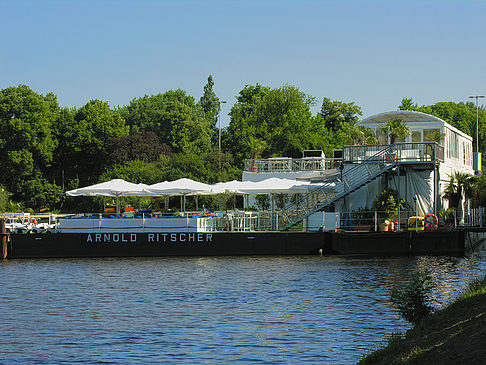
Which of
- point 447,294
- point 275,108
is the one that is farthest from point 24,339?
point 275,108

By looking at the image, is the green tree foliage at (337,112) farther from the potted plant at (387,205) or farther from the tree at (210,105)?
the potted plant at (387,205)

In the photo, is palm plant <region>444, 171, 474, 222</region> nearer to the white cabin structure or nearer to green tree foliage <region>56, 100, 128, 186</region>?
the white cabin structure

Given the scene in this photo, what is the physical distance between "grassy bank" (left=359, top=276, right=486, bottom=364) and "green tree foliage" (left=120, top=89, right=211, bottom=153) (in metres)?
78.7

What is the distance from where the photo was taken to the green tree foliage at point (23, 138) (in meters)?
91.2

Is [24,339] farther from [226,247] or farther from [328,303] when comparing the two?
[226,247]

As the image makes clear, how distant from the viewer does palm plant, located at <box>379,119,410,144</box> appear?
46344 mm

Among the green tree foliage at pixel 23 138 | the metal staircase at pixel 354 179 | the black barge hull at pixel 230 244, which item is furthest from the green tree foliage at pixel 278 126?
the black barge hull at pixel 230 244

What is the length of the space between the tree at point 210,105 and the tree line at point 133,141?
18768 millimetres

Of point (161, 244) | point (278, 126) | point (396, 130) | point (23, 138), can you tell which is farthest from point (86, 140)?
point (161, 244)

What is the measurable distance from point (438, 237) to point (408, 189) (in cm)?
441

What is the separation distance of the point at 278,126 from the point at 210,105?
132 feet

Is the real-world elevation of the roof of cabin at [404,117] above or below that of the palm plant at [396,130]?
above

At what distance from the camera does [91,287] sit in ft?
95.7

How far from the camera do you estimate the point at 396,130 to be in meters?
46.6
